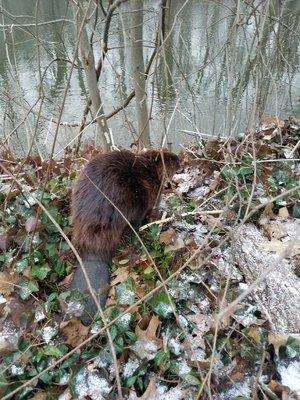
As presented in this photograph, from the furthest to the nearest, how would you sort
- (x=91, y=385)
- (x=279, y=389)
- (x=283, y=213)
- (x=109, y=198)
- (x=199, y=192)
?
(x=199, y=192) → (x=283, y=213) → (x=109, y=198) → (x=91, y=385) → (x=279, y=389)

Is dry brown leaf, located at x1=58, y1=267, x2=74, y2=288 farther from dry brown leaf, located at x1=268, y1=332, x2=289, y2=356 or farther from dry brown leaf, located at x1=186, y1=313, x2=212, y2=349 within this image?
dry brown leaf, located at x1=268, y1=332, x2=289, y2=356

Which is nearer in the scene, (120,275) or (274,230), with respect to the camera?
(120,275)

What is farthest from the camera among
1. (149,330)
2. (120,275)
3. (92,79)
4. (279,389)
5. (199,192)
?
(92,79)

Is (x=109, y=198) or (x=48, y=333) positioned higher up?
(x=109, y=198)

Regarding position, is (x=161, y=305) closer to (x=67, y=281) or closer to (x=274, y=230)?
(x=67, y=281)

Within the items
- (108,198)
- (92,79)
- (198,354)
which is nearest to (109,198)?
(108,198)

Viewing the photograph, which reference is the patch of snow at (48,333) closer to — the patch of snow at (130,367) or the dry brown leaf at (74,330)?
the dry brown leaf at (74,330)

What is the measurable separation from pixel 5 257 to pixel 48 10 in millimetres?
12052

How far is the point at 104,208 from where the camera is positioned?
2.00m

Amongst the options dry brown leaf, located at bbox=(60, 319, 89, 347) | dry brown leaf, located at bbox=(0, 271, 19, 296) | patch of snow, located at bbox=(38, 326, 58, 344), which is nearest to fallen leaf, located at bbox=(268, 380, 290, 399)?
dry brown leaf, located at bbox=(60, 319, 89, 347)

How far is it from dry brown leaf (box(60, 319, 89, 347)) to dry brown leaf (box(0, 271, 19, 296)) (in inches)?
13.5

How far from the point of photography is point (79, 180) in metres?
2.12

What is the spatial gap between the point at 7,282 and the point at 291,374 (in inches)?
49.6

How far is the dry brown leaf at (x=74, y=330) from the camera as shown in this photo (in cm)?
163
